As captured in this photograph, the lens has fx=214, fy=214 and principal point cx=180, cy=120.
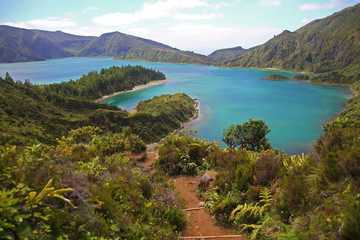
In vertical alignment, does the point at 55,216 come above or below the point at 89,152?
above

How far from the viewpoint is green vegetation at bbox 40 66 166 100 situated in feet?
250

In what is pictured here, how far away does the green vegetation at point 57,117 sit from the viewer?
29.6 meters

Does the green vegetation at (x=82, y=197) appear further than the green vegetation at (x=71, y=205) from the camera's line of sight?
Yes

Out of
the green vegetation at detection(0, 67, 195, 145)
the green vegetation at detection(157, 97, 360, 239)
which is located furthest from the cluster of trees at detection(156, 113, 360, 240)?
the green vegetation at detection(0, 67, 195, 145)

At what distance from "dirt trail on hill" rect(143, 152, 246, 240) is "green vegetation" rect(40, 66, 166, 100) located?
67.8m

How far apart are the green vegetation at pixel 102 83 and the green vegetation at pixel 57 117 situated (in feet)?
74.3

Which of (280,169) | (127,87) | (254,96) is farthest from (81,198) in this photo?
(127,87)

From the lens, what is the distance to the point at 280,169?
6.96 meters

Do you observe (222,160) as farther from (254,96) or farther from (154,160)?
(254,96)

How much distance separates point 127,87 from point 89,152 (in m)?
97.8

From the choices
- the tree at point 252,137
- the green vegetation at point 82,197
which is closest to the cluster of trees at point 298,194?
the green vegetation at point 82,197

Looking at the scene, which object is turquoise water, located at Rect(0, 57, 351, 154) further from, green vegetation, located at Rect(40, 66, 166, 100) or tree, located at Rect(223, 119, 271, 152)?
tree, located at Rect(223, 119, 271, 152)

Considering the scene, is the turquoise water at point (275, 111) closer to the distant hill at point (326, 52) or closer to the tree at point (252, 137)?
the tree at point (252, 137)

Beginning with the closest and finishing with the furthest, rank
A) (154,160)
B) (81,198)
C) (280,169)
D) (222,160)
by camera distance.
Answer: (81,198)
(280,169)
(222,160)
(154,160)
